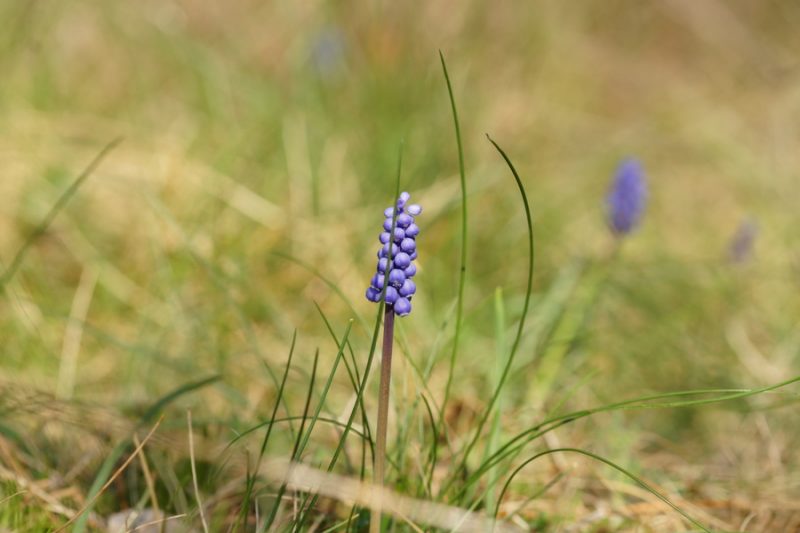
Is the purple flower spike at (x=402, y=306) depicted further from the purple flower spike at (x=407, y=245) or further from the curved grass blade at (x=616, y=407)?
the curved grass blade at (x=616, y=407)

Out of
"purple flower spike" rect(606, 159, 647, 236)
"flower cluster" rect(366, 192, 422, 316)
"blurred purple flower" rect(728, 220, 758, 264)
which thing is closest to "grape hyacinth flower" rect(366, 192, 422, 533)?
"flower cluster" rect(366, 192, 422, 316)

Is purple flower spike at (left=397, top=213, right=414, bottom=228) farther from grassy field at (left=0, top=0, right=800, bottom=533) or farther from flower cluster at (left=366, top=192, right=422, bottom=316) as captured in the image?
grassy field at (left=0, top=0, right=800, bottom=533)

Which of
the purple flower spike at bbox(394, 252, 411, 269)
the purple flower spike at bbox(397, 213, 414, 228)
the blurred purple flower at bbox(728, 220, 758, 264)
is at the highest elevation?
the blurred purple flower at bbox(728, 220, 758, 264)

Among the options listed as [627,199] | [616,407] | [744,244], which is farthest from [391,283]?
[744,244]

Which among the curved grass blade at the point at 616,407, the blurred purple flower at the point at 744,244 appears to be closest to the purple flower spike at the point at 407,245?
the curved grass blade at the point at 616,407

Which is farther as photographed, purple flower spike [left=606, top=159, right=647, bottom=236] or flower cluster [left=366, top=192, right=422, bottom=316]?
purple flower spike [left=606, top=159, right=647, bottom=236]

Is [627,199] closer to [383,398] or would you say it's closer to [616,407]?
[616,407]

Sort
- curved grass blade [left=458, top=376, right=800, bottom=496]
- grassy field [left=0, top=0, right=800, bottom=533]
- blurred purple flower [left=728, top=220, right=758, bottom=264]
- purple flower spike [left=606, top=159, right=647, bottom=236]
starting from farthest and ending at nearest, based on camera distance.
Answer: blurred purple flower [left=728, top=220, right=758, bottom=264] < purple flower spike [left=606, top=159, right=647, bottom=236] < grassy field [left=0, top=0, right=800, bottom=533] < curved grass blade [left=458, top=376, right=800, bottom=496]
